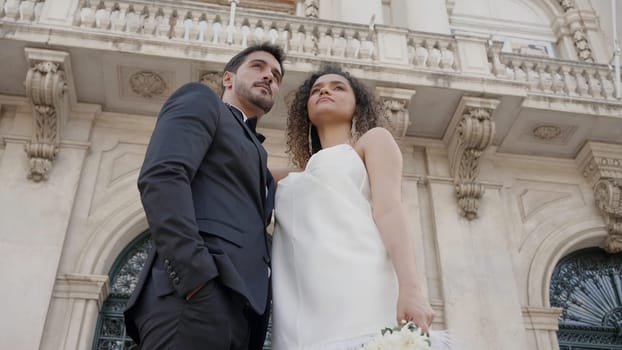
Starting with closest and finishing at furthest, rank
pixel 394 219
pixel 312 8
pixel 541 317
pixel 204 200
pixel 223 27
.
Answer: pixel 204 200, pixel 394 219, pixel 541 317, pixel 223 27, pixel 312 8

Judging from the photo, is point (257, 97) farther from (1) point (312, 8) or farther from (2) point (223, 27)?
(1) point (312, 8)

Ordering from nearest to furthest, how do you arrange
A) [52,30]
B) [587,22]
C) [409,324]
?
1. [409,324]
2. [52,30]
3. [587,22]

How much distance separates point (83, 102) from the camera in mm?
7418

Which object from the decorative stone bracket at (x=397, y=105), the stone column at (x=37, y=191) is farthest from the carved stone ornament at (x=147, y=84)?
the decorative stone bracket at (x=397, y=105)

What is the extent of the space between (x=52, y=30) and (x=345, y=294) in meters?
5.86

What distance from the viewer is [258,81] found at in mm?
2586

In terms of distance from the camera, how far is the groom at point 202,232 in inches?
72.1

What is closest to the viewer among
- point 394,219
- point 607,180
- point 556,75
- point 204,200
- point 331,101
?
point 204,200

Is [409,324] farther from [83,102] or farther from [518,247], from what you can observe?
[83,102]

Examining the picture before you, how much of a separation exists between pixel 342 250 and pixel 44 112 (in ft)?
18.6

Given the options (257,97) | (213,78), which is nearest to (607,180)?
(213,78)

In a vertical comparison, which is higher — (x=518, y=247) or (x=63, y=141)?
(x=63, y=141)

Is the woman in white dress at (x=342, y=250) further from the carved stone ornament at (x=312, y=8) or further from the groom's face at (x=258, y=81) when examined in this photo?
the carved stone ornament at (x=312, y=8)

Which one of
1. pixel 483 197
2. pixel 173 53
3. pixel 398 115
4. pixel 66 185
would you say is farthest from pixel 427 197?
pixel 66 185
